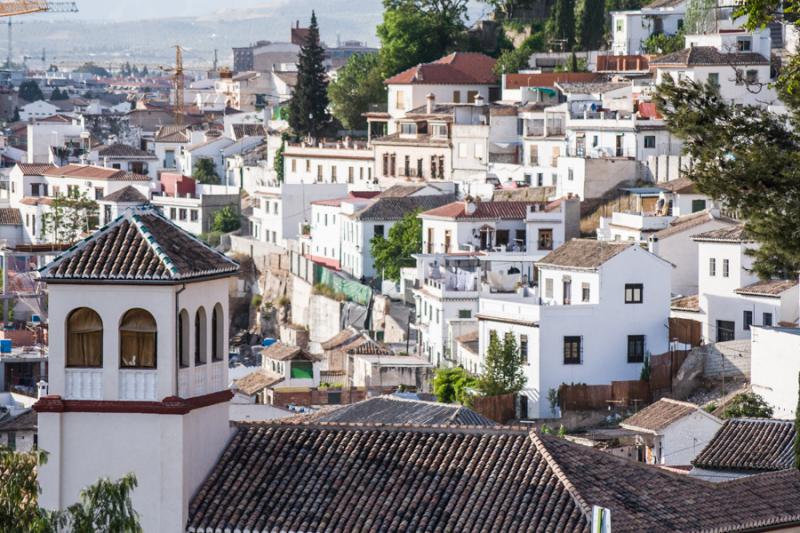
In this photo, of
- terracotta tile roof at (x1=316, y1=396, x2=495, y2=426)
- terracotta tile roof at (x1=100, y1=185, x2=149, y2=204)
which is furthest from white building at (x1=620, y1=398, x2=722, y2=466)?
terracotta tile roof at (x1=100, y1=185, x2=149, y2=204)

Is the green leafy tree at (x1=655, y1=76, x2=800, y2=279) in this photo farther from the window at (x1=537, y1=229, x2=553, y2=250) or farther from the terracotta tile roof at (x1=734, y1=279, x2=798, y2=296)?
the window at (x1=537, y1=229, x2=553, y2=250)

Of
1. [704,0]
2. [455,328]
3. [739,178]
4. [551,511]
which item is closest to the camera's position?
[551,511]

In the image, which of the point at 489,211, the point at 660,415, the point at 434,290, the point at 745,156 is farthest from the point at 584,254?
the point at 745,156

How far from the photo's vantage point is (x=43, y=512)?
20.3 meters

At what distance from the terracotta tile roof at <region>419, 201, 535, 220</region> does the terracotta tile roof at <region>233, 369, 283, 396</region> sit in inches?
351

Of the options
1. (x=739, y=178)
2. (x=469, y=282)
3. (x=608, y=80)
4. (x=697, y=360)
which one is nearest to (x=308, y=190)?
(x=608, y=80)

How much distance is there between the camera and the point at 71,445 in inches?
977

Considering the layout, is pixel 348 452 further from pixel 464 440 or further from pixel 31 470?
pixel 31 470

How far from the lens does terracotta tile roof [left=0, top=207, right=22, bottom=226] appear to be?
93312mm

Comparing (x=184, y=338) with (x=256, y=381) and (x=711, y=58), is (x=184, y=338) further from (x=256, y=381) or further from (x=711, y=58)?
(x=711, y=58)

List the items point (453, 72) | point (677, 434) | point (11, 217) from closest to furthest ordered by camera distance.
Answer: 1. point (677, 434)
2. point (453, 72)
3. point (11, 217)

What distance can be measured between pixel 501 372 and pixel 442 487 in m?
24.4

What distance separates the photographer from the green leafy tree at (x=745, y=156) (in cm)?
2611

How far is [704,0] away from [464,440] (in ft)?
178
